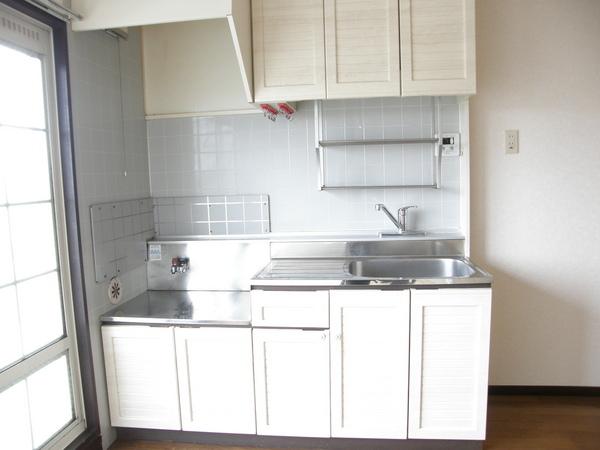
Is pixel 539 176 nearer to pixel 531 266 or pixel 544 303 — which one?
pixel 531 266

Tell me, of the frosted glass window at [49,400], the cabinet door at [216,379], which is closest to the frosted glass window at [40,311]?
the frosted glass window at [49,400]

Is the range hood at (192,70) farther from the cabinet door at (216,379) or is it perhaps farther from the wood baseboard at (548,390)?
the wood baseboard at (548,390)

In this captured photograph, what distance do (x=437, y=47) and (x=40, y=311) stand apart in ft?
6.69

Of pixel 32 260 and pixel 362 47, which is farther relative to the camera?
pixel 362 47

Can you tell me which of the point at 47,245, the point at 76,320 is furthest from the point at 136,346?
the point at 47,245

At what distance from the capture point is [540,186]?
88.4 inches

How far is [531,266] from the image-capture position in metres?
2.29

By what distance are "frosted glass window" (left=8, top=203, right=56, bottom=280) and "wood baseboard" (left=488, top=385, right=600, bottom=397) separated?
2.34m

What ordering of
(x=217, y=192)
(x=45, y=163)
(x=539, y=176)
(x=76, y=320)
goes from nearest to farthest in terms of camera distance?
(x=45, y=163) → (x=76, y=320) → (x=539, y=176) → (x=217, y=192)

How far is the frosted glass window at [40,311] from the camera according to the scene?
1.68m

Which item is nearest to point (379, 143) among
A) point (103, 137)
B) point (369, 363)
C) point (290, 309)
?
point (290, 309)

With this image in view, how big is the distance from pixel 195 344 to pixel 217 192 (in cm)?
90

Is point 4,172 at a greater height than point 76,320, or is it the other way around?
point 4,172

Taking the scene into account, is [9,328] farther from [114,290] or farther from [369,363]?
[369,363]
